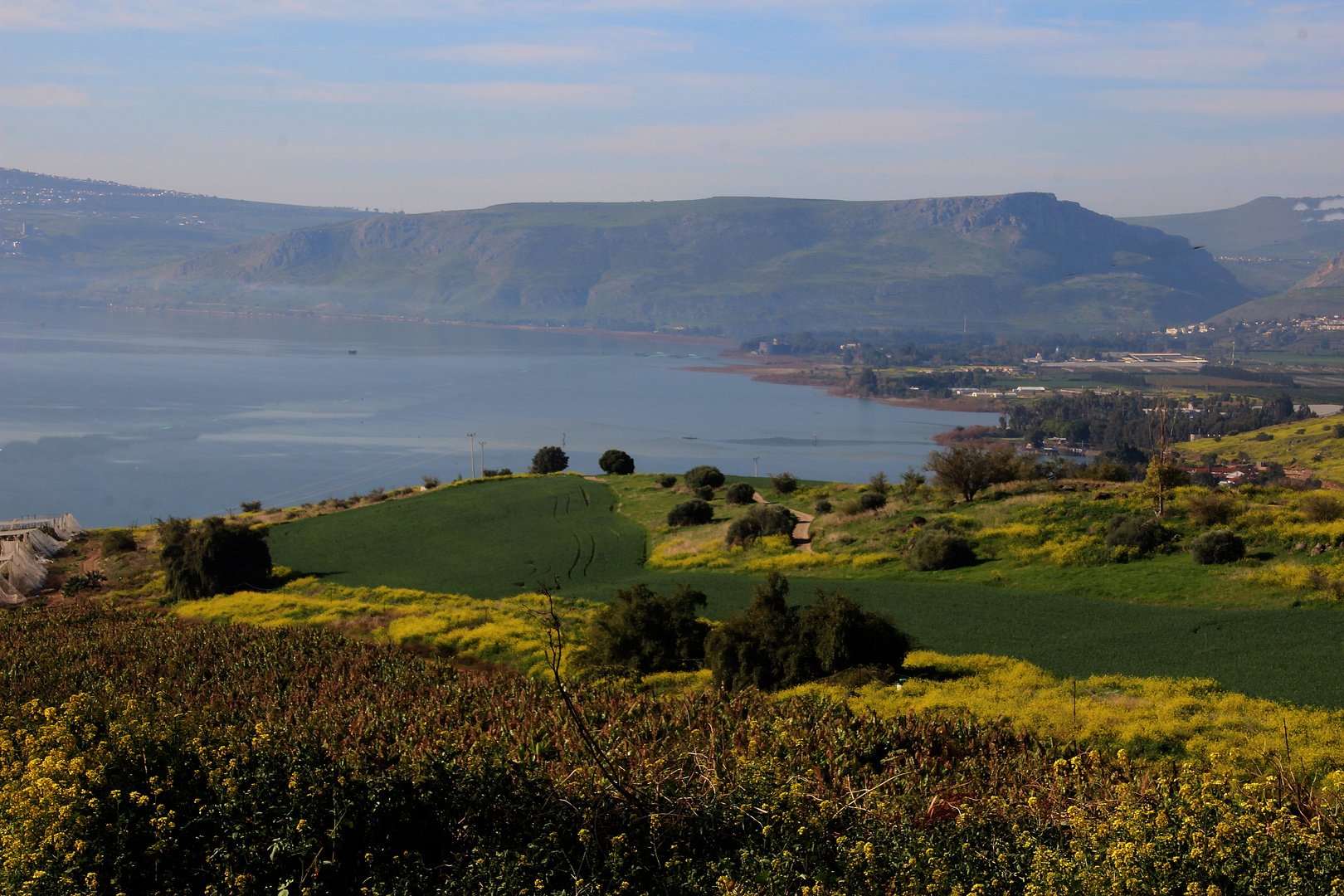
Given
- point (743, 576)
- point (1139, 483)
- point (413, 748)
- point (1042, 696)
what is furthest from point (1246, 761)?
point (1139, 483)

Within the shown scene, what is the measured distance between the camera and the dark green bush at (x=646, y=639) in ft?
59.9

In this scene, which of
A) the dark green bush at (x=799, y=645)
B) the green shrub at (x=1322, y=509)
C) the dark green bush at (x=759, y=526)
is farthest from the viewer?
the dark green bush at (x=759, y=526)

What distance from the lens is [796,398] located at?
194125mm

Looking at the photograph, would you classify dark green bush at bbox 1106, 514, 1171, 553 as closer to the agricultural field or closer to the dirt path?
the dirt path

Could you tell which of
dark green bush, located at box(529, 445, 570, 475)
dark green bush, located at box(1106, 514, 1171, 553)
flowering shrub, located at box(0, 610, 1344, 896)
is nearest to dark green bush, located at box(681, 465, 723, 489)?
dark green bush, located at box(529, 445, 570, 475)

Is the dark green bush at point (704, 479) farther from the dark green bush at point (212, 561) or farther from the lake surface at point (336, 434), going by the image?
the lake surface at point (336, 434)

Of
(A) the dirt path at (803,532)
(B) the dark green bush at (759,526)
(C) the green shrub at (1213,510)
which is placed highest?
(C) the green shrub at (1213,510)

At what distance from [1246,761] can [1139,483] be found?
22769 millimetres

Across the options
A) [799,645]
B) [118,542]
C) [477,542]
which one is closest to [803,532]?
[477,542]

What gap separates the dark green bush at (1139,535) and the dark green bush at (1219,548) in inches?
62.9

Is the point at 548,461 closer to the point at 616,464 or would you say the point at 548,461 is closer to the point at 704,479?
the point at 616,464

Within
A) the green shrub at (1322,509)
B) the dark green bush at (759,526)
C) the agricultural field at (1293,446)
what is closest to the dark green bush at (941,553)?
the dark green bush at (759,526)

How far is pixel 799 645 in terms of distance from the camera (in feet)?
53.9

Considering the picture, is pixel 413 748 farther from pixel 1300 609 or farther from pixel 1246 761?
pixel 1300 609
